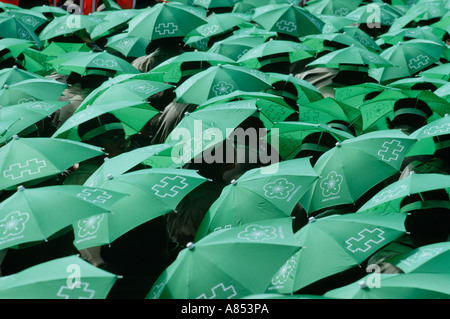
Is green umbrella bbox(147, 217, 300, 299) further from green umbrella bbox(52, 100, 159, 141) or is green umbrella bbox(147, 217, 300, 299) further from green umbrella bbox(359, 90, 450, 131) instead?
green umbrella bbox(359, 90, 450, 131)

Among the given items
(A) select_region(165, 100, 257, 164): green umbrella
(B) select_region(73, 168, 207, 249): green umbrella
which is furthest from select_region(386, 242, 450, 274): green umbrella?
(A) select_region(165, 100, 257, 164): green umbrella

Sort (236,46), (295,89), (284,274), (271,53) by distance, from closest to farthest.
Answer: (284,274) → (295,89) → (271,53) → (236,46)

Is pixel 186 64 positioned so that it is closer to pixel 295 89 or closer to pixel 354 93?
pixel 295 89

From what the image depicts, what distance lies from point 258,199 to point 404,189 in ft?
3.25

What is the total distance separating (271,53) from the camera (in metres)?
7.54

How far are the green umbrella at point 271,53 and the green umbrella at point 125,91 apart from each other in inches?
49.9

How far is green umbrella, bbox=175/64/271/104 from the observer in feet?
21.9

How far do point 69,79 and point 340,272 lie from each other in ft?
15.9

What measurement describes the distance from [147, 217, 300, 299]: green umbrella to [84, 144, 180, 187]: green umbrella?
1214mm

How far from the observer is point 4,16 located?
394 inches

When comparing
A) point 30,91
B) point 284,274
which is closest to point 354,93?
point 284,274

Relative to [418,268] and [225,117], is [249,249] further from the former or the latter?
[225,117]

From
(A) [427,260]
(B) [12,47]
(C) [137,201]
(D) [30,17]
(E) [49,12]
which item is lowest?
(E) [49,12]
